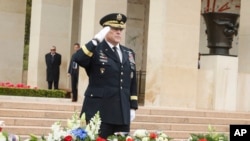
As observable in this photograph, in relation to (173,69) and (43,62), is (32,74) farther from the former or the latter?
(173,69)

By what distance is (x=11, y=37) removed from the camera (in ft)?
85.9

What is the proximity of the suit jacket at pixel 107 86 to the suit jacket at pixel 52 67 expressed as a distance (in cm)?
1536

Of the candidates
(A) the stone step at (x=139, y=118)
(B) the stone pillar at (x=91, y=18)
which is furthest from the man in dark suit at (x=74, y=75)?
(A) the stone step at (x=139, y=118)

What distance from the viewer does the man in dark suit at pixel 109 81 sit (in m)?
6.50

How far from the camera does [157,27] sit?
56.6 ft

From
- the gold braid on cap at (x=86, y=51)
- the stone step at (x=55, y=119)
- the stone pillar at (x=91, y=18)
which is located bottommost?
the stone step at (x=55, y=119)

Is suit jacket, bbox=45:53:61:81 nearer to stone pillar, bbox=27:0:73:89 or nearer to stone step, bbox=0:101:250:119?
stone pillar, bbox=27:0:73:89

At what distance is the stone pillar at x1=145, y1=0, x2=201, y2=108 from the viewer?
1705 centimetres

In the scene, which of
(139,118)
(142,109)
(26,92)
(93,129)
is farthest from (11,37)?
(93,129)

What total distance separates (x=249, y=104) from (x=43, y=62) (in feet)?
26.8

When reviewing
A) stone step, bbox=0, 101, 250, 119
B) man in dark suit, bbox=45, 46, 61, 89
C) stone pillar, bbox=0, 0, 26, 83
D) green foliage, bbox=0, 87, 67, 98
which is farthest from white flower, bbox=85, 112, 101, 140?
stone pillar, bbox=0, 0, 26, 83

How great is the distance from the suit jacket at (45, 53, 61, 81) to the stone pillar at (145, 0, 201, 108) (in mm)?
5318

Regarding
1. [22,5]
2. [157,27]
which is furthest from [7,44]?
[157,27]

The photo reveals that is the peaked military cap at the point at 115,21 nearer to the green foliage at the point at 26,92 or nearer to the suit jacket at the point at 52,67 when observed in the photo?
the green foliage at the point at 26,92
